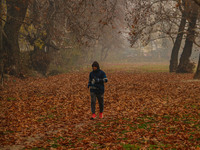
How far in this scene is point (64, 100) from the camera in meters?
15.3

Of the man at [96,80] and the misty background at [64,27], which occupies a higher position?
the misty background at [64,27]

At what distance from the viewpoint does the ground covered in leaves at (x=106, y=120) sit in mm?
7488

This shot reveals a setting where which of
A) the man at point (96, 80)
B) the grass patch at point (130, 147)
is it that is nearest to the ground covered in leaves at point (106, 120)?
the grass patch at point (130, 147)

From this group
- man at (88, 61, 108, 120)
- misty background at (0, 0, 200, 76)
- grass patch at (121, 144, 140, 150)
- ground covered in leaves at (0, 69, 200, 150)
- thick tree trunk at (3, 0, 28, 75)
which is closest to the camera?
grass patch at (121, 144, 140, 150)

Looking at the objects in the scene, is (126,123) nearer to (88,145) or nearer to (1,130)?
Answer: (88,145)

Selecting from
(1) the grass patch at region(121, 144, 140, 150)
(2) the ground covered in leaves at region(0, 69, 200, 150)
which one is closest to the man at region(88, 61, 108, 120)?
(2) the ground covered in leaves at region(0, 69, 200, 150)

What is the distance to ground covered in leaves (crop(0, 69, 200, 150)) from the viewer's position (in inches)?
295

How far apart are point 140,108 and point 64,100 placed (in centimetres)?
503

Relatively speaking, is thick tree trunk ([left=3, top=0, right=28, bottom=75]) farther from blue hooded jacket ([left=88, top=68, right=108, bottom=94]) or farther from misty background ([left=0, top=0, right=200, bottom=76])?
blue hooded jacket ([left=88, top=68, right=108, bottom=94])

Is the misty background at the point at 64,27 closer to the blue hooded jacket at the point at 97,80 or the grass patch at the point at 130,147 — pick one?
the blue hooded jacket at the point at 97,80

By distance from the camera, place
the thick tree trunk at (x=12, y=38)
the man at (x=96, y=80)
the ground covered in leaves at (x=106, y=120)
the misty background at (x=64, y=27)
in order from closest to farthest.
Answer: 1. the ground covered in leaves at (x=106, y=120)
2. the man at (x=96, y=80)
3. the misty background at (x=64, y=27)
4. the thick tree trunk at (x=12, y=38)

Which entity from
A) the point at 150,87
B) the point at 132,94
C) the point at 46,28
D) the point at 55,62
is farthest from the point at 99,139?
the point at 55,62

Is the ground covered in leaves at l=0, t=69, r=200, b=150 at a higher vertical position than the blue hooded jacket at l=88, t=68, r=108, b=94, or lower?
lower

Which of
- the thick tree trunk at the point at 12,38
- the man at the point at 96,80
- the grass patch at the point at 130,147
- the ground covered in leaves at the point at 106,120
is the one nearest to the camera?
the grass patch at the point at 130,147
